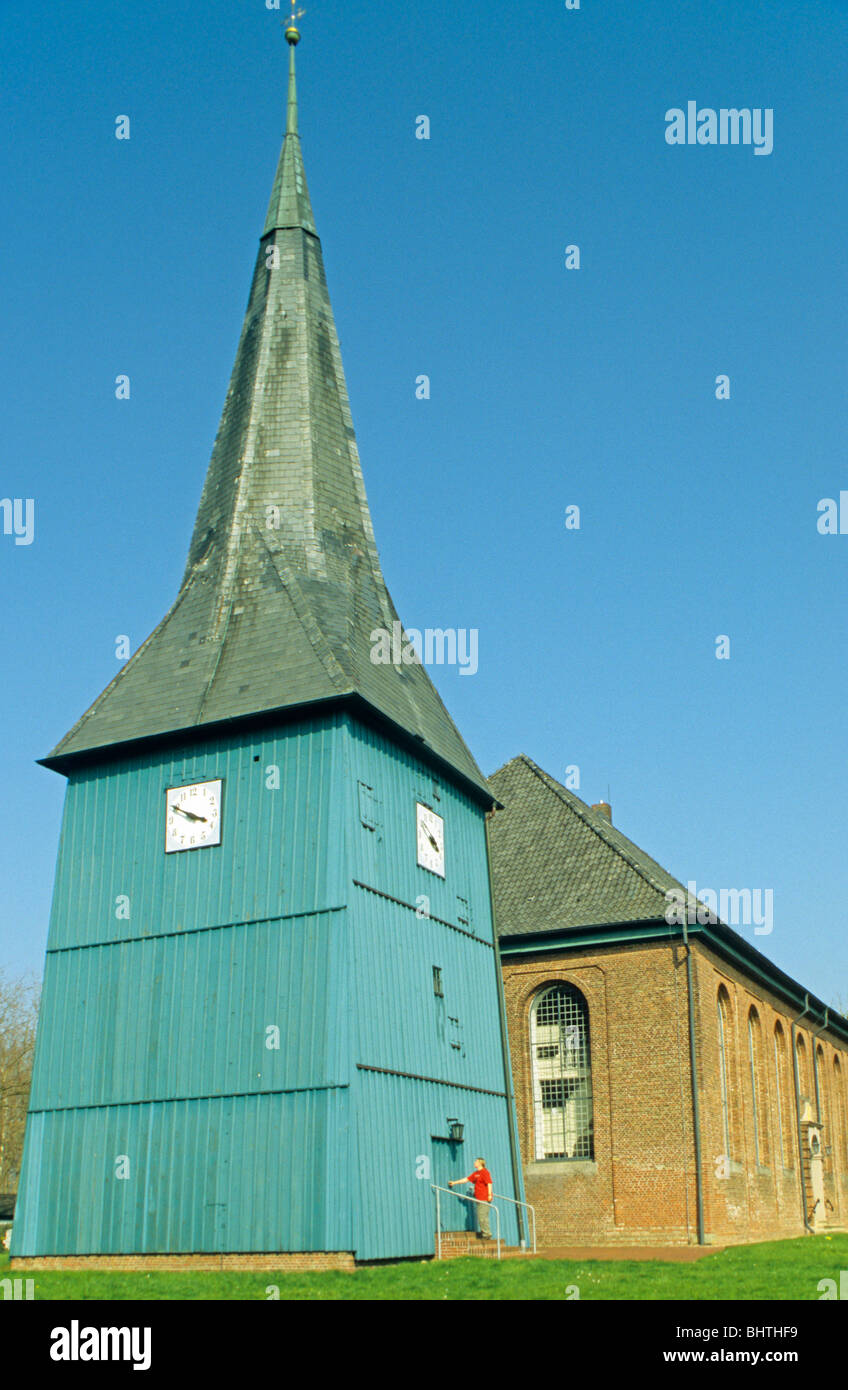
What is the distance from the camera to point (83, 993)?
2269 cm

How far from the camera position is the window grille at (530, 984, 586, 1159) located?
1090 inches

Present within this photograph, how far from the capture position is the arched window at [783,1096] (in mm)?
33463

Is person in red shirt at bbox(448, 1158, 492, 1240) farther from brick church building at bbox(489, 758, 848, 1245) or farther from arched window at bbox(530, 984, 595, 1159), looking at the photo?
arched window at bbox(530, 984, 595, 1159)

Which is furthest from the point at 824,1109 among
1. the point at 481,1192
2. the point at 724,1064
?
the point at 481,1192

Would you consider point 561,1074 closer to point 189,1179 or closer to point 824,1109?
point 189,1179

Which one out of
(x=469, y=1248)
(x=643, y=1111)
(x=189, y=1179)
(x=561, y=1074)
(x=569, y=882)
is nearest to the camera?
(x=189, y=1179)

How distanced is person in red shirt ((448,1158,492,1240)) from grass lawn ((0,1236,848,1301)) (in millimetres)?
2044

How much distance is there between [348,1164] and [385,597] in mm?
11410

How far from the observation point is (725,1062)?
1152 inches

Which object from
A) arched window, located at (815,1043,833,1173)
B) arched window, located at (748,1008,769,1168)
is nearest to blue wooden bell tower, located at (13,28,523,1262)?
arched window, located at (748,1008,769,1168)

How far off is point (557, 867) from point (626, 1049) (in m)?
4.80

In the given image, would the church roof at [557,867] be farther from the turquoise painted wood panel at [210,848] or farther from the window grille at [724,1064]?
the turquoise painted wood panel at [210,848]
